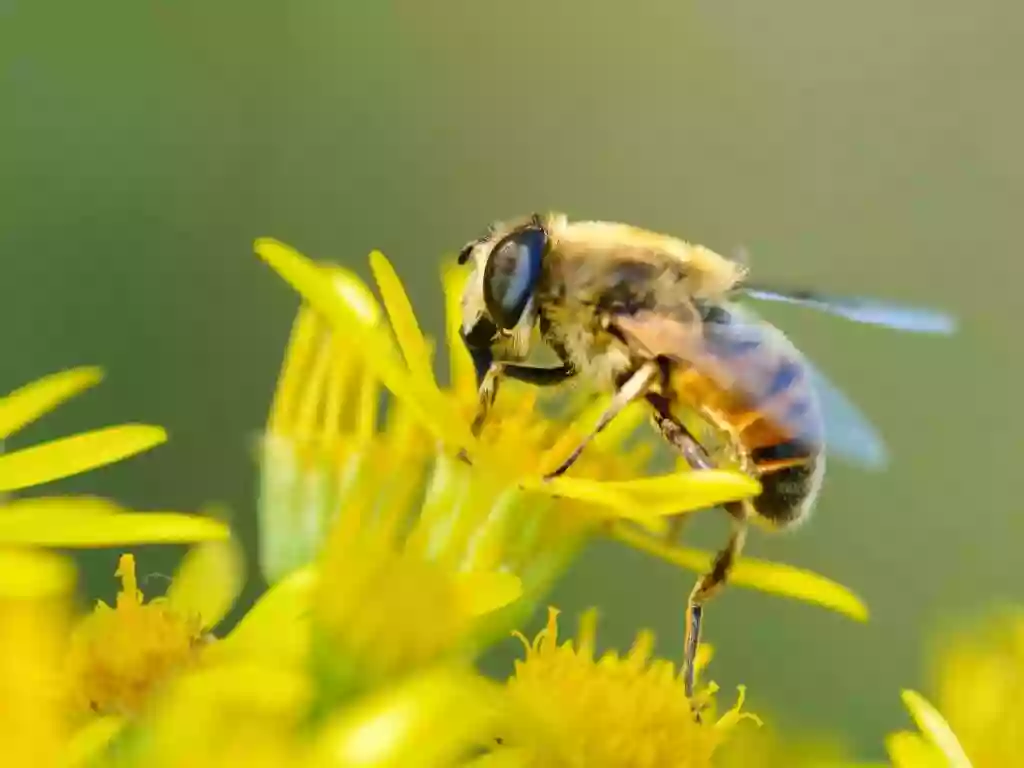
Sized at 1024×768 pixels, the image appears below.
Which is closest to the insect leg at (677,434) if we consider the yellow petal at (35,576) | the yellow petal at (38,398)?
the yellow petal at (38,398)

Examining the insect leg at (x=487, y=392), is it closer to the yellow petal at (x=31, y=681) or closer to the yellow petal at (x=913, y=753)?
the yellow petal at (x=913, y=753)

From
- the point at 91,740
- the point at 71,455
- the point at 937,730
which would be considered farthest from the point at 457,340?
the point at 91,740

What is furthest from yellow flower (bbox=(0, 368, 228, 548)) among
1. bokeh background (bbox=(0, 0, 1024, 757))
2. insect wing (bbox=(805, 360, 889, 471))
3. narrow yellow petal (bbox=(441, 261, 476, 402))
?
bokeh background (bbox=(0, 0, 1024, 757))

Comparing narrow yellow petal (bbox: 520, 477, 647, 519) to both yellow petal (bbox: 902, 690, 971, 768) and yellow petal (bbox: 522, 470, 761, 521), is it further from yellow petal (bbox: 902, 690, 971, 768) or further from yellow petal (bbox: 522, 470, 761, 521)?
yellow petal (bbox: 902, 690, 971, 768)

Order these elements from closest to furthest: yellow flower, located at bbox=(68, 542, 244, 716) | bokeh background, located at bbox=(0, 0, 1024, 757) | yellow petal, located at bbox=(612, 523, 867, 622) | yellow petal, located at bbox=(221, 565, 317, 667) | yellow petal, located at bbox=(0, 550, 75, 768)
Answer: yellow petal, located at bbox=(0, 550, 75, 768)
yellow petal, located at bbox=(221, 565, 317, 667)
yellow flower, located at bbox=(68, 542, 244, 716)
yellow petal, located at bbox=(612, 523, 867, 622)
bokeh background, located at bbox=(0, 0, 1024, 757)

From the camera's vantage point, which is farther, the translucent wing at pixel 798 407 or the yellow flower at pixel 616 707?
the translucent wing at pixel 798 407

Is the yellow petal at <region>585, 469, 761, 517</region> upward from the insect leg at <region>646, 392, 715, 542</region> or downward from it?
upward
